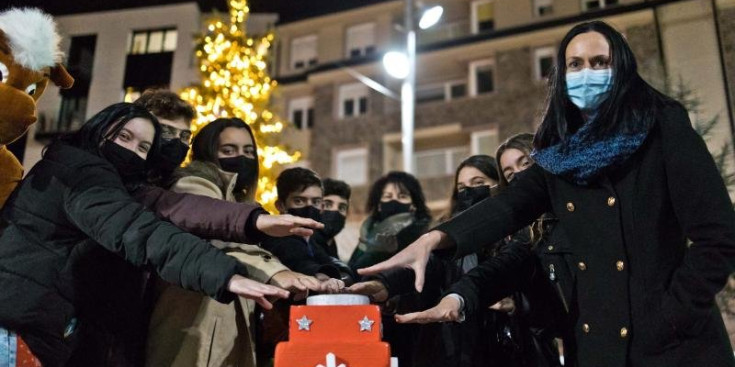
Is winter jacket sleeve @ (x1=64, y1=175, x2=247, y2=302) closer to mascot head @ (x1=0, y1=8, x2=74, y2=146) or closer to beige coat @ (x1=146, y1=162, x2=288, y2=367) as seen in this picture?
beige coat @ (x1=146, y1=162, x2=288, y2=367)

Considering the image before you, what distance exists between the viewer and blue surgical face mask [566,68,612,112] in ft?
5.96

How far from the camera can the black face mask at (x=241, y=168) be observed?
9.50 ft

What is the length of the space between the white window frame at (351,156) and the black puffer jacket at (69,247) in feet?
52.2

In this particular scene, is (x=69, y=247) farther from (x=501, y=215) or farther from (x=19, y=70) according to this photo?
(x=501, y=215)

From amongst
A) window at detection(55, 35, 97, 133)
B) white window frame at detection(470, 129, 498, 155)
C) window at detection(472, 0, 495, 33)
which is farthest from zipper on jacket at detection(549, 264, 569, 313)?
window at detection(472, 0, 495, 33)

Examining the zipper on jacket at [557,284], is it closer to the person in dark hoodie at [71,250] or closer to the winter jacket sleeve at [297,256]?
the person in dark hoodie at [71,250]

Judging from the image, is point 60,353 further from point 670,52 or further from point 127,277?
point 670,52

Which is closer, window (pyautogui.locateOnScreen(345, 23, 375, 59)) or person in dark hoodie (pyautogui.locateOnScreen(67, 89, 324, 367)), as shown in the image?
person in dark hoodie (pyautogui.locateOnScreen(67, 89, 324, 367))

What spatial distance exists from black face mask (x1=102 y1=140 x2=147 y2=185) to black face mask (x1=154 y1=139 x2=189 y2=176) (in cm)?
26

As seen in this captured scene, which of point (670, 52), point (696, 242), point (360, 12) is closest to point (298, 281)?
point (696, 242)

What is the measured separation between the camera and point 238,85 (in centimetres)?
800

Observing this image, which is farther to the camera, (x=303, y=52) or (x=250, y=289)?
(x=303, y=52)

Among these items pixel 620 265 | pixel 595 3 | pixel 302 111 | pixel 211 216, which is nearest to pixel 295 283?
pixel 211 216

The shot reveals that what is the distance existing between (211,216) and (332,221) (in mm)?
1930
